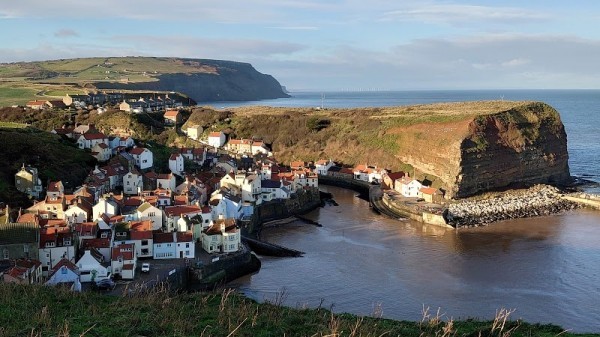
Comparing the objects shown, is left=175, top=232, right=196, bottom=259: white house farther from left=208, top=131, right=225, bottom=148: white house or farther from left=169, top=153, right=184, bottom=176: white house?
left=208, top=131, right=225, bottom=148: white house

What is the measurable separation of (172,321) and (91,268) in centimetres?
1103

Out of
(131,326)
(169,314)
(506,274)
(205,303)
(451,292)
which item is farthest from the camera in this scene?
(506,274)

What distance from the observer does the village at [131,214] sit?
66.4 ft

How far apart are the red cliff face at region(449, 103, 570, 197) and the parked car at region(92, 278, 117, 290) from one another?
2799cm

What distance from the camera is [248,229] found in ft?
98.5

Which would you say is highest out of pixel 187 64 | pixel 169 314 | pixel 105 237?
pixel 187 64

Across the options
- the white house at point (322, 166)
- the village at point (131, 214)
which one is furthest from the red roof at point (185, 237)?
the white house at point (322, 166)

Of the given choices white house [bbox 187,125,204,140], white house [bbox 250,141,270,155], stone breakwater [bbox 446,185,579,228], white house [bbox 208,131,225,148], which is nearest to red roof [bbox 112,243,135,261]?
stone breakwater [bbox 446,185,579,228]

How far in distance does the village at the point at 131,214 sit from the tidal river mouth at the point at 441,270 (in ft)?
9.89

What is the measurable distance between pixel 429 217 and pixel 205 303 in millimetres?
23714

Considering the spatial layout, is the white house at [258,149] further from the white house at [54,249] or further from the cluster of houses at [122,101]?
the white house at [54,249]

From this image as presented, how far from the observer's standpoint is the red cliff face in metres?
42.5

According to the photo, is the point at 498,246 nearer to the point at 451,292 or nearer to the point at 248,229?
the point at 451,292

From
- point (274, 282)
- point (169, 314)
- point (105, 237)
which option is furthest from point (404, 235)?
point (169, 314)
